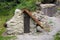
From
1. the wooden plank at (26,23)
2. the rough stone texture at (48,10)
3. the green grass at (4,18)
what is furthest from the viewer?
the rough stone texture at (48,10)

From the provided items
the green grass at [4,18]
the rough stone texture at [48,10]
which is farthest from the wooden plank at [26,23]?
the rough stone texture at [48,10]

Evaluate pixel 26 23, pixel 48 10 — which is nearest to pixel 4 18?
pixel 48 10

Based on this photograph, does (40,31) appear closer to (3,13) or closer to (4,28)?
(4,28)

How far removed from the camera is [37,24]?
11117 mm

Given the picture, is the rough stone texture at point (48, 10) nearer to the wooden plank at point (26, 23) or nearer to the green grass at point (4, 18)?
the green grass at point (4, 18)

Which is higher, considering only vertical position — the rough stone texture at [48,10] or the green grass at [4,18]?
the rough stone texture at [48,10]

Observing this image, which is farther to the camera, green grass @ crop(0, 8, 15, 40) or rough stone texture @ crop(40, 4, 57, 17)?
rough stone texture @ crop(40, 4, 57, 17)

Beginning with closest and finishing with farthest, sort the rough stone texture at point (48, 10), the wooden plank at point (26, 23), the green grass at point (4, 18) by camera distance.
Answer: the green grass at point (4, 18), the wooden plank at point (26, 23), the rough stone texture at point (48, 10)

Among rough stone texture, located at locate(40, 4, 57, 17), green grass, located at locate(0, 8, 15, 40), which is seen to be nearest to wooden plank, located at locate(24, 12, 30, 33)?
green grass, located at locate(0, 8, 15, 40)

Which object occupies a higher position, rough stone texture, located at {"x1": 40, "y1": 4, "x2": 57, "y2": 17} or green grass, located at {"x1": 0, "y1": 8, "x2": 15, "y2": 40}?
rough stone texture, located at {"x1": 40, "y1": 4, "x2": 57, "y2": 17}

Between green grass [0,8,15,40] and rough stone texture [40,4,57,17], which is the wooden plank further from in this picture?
rough stone texture [40,4,57,17]

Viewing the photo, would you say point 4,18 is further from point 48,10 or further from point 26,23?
point 26,23

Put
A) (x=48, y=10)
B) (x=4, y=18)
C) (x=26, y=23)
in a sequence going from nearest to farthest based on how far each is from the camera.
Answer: (x=26, y=23)
(x=4, y=18)
(x=48, y=10)

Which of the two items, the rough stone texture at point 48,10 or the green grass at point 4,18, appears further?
the rough stone texture at point 48,10
